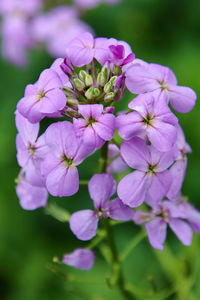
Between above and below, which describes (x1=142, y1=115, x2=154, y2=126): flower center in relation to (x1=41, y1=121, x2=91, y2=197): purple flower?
above

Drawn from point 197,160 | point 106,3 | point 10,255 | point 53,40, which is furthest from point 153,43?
point 10,255

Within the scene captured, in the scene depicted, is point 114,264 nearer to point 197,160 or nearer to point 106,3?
point 197,160

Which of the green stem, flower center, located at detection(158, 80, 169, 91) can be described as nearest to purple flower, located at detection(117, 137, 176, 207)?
the green stem

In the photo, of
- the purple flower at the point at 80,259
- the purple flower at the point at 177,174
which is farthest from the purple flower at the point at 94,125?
the purple flower at the point at 80,259

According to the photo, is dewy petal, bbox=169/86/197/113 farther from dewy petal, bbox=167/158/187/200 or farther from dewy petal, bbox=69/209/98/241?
dewy petal, bbox=69/209/98/241

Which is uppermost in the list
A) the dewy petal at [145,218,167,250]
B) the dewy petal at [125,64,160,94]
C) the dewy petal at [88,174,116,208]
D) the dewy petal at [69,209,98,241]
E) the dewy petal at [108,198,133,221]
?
the dewy petal at [125,64,160,94]

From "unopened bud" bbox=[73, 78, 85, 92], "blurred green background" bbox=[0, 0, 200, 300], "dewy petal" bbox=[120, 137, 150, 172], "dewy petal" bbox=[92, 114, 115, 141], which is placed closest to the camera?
"dewy petal" bbox=[92, 114, 115, 141]

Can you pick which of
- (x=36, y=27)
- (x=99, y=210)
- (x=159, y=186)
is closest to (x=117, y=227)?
(x=99, y=210)

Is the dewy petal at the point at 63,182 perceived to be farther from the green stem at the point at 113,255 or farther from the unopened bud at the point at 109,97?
the unopened bud at the point at 109,97
